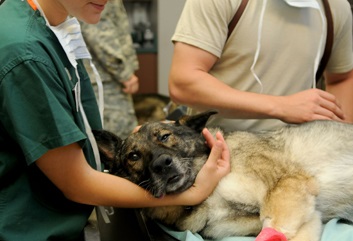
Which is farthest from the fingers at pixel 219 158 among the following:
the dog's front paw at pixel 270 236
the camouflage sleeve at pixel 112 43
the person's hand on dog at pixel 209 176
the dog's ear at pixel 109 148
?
the camouflage sleeve at pixel 112 43

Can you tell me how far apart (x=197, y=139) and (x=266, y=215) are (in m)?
0.38

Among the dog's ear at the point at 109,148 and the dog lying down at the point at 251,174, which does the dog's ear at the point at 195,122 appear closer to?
the dog lying down at the point at 251,174

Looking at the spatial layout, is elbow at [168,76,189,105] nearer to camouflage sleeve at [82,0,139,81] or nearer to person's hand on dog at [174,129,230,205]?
person's hand on dog at [174,129,230,205]

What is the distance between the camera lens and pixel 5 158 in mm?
989

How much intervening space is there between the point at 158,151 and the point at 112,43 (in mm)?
1687

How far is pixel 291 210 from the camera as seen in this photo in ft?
3.81

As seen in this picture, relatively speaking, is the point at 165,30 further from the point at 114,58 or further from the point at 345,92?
the point at 345,92

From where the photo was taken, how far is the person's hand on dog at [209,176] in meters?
1.19

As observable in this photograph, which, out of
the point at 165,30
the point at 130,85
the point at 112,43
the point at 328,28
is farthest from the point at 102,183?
the point at 165,30

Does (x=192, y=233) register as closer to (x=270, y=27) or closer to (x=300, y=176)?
(x=300, y=176)

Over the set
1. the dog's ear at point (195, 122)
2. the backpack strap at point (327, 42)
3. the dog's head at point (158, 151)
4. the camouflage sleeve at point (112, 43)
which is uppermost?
the backpack strap at point (327, 42)

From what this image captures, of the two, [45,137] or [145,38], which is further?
[145,38]

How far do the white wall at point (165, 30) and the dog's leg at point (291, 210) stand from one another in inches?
128

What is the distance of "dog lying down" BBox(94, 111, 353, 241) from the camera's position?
3.90 feet
